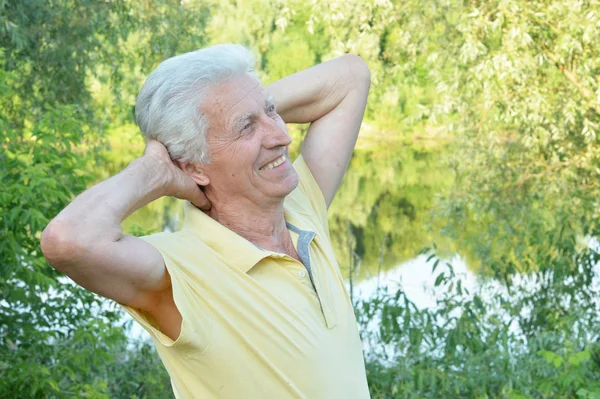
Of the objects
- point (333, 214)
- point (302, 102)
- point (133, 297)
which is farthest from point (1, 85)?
point (333, 214)

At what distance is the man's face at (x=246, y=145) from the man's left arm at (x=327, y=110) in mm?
340

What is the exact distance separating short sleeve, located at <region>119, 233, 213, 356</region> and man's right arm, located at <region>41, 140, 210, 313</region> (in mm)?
22

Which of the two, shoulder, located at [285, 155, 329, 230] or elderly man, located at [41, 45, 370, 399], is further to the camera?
shoulder, located at [285, 155, 329, 230]

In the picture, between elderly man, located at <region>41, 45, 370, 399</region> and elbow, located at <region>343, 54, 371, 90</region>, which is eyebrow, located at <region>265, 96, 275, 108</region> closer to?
elderly man, located at <region>41, 45, 370, 399</region>

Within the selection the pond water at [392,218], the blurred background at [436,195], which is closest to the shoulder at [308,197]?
the blurred background at [436,195]

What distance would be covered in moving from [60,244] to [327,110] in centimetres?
98

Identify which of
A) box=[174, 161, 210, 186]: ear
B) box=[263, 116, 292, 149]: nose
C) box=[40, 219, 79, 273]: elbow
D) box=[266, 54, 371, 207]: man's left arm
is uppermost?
box=[40, 219, 79, 273]: elbow

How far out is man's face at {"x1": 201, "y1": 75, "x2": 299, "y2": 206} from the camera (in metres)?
1.76

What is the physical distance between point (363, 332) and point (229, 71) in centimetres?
303

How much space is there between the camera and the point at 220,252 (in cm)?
170

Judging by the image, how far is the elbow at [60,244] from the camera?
4.60 feet

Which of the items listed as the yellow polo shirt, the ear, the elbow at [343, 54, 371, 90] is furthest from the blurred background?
the ear

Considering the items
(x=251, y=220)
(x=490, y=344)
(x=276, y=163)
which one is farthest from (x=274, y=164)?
(x=490, y=344)

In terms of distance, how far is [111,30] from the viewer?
22.1 ft
